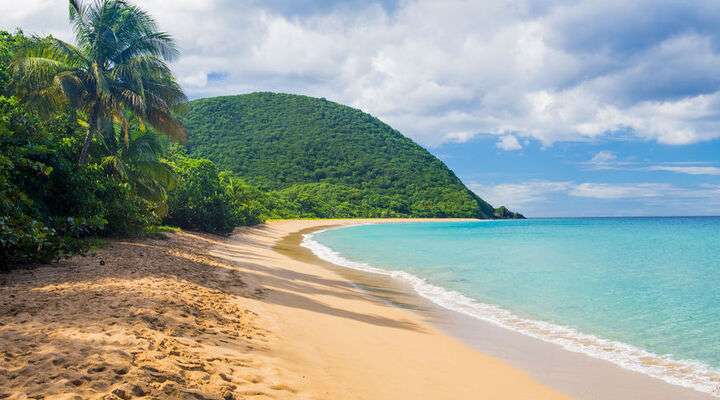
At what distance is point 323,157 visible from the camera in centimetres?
10594

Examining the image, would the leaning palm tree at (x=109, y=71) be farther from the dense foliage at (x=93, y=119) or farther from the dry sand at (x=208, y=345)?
the dry sand at (x=208, y=345)

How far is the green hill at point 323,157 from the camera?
93938 mm

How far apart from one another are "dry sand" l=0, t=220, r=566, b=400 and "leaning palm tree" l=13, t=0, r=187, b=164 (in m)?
7.89

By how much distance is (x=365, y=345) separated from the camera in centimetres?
805

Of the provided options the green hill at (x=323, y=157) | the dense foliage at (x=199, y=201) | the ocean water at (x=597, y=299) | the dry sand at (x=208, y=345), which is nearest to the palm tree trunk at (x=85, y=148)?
the dry sand at (x=208, y=345)

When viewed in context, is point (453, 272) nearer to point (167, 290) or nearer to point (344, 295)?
point (344, 295)

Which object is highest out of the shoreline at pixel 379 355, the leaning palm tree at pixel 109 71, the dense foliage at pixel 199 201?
the leaning palm tree at pixel 109 71

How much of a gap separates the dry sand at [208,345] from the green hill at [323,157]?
69551mm

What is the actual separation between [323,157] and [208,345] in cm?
10031

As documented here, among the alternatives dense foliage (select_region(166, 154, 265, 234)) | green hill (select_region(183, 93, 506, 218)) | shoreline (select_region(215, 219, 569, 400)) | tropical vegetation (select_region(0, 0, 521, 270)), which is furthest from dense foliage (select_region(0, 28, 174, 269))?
green hill (select_region(183, 93, 506, 218))

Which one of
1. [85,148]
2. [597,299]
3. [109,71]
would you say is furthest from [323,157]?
[597,299]

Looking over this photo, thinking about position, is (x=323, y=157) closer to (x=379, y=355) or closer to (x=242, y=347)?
(x=379, y=355)

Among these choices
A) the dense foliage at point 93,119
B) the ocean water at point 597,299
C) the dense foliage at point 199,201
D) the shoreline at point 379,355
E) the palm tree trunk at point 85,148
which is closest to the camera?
the shoreline at point 379,355

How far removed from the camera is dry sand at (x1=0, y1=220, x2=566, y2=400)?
4746 millimetres
